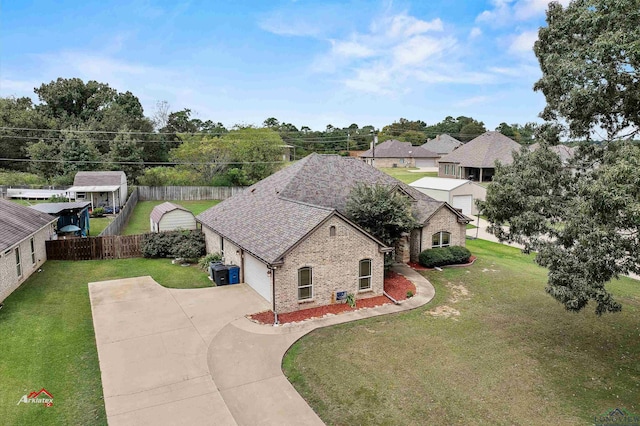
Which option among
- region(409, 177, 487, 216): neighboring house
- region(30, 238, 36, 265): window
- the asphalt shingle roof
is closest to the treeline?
region(409, 177, 487, 216): neighboring house

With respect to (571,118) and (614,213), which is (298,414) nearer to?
(614,213)

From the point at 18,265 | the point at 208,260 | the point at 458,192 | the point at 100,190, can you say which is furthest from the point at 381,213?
the point at 100,190

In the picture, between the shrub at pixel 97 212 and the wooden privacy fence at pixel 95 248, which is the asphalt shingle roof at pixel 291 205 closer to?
the wooden privacy fence at pixel 95 248

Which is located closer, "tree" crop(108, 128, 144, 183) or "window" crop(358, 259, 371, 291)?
"window" crop(358, 259, 371, 291)

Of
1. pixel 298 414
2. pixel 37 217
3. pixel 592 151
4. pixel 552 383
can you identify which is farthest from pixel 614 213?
pixel 37 217

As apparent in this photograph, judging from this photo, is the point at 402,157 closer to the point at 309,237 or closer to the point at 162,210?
the point at 162,210

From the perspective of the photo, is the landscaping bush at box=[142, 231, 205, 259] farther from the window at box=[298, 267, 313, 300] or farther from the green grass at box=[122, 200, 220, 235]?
the window at box=[298, 267, 313, 300]
